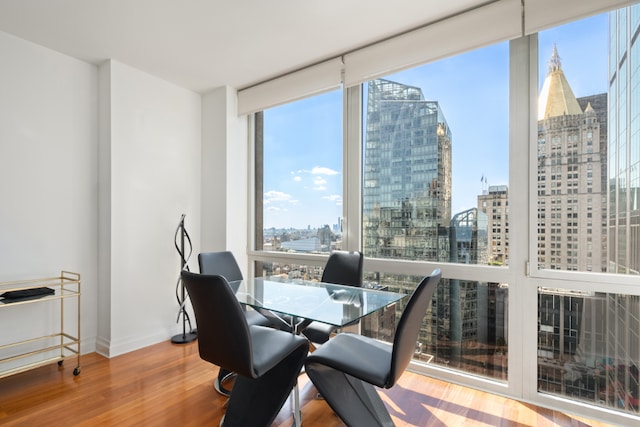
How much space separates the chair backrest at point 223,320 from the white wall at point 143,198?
1877 mm

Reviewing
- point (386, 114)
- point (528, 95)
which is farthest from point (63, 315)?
point (528, 95)

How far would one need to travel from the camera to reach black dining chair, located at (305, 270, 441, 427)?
157 centimetres

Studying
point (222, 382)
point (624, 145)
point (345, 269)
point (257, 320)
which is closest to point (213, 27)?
point (345, 269)

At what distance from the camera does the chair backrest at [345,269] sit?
106 inches

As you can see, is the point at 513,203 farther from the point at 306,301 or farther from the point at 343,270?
the point at 306,301

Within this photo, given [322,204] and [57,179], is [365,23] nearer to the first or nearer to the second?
[322,204]

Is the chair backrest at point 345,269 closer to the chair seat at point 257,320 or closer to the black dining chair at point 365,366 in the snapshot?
the chair seat at point 257,320

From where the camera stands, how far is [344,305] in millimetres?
2107

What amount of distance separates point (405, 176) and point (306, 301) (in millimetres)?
1373

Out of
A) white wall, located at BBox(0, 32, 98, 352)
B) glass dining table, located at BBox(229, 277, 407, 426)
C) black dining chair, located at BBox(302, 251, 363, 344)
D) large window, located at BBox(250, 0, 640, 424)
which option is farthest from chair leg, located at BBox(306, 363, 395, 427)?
white wall, located at BBox(0, 32, 98, 352)

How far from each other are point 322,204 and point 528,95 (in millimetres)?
1959

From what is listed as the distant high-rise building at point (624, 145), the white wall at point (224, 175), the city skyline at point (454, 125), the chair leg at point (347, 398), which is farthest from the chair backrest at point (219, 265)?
the distant high-rise building at point (624, 145)

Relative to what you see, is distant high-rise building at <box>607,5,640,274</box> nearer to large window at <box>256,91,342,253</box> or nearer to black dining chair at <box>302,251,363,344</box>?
black dining chair at <box>302,251,363,344</box>

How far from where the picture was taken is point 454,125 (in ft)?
8.76
